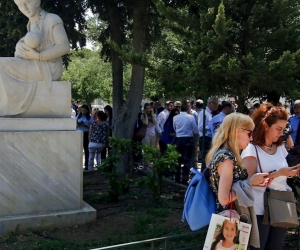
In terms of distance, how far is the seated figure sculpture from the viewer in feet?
20.0

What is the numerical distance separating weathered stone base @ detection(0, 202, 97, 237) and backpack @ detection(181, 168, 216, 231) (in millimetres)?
3113

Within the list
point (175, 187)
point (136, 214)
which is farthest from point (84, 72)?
point (136, 214)

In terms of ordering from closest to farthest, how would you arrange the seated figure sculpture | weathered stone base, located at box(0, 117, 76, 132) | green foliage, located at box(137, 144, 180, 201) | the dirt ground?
the dirt ground
weathered stone base, located at box(0, 117, 76, 132)
the seated figure sculpture
green foliage, located at box(137, 144, 180, 201)

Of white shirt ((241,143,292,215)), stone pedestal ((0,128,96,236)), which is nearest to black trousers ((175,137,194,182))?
stone pedestal ((0,128,96,236))

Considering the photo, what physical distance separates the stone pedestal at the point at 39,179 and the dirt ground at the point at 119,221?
0.19 meters

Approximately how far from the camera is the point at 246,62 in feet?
23.5

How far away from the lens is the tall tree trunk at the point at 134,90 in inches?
400

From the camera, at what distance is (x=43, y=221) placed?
6020mm

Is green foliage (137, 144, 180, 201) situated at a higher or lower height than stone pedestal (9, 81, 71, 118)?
lower

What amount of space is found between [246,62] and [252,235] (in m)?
4.21

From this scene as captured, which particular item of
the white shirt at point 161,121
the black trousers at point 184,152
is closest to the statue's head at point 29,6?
the black trousers at point 184,152

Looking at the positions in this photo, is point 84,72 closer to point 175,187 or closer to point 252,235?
point 175,187

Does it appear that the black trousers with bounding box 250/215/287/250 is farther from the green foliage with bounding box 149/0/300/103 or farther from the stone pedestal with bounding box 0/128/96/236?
the green foliage with bounding box 149/0/300/103

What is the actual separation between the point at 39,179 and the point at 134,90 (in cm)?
477
